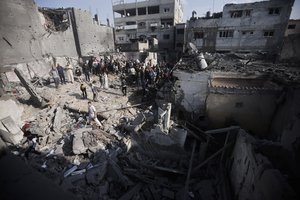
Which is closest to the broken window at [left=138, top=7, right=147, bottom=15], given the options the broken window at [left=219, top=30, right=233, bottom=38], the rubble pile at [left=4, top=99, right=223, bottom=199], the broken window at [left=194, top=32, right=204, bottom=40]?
the broken window at [left=194, top=32, right=204, bottom=40]

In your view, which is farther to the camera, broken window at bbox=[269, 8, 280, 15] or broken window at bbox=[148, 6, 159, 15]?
broken window at bbox=[148, 6, 159, 15]

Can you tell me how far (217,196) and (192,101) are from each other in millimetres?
5418

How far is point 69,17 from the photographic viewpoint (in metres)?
18.0

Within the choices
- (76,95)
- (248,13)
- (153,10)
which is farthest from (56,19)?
(248,13)

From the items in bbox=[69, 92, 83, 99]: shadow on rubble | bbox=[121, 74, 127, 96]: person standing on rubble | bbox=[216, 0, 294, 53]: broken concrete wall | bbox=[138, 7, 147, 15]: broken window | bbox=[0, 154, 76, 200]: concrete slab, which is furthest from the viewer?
bbox=[138, 7, 147, 15]: broken window

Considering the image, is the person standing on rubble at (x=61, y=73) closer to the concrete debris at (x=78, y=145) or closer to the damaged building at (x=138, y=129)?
the damaged building at (x=138, y=129)

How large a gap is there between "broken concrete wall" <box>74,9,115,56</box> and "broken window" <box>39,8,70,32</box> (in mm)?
1415

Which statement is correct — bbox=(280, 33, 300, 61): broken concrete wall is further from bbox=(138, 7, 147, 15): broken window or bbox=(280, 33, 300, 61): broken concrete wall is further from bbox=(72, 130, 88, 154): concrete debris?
bbox=(138, 7, 147, 15): broken window

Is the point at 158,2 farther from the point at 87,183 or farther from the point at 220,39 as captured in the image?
the point at 87,183

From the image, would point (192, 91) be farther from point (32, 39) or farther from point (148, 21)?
point (148, 21)

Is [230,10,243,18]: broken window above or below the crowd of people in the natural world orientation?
above

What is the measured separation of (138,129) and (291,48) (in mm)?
14667

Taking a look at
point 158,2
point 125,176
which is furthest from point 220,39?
point 125,176

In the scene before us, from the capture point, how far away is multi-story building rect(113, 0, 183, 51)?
99.4 feet
